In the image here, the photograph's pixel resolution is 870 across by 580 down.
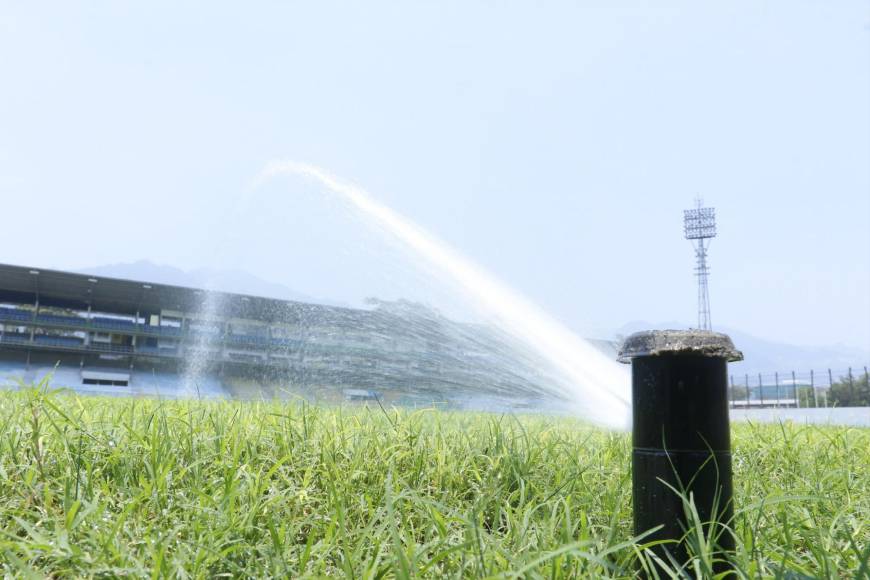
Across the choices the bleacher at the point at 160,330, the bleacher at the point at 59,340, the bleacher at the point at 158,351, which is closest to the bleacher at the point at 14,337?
the bleacher at the point at 59,340

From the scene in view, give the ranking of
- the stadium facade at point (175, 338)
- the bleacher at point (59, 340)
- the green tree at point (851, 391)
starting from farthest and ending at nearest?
the bleacher at point (59, 340) < the green tree at point (851, 391) < the stadium facade at point (175, 338)

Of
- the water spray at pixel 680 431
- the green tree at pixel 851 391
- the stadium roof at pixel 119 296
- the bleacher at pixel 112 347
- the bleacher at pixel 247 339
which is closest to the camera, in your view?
the water spray at pixel 680 431

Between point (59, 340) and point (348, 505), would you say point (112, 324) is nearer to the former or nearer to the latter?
point (59, 340)

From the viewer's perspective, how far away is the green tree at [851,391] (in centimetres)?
2833

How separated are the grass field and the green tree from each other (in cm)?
2971

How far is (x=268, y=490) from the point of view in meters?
2.64

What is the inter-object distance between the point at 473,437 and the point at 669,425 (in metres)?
1.68

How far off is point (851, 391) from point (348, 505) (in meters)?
32.8

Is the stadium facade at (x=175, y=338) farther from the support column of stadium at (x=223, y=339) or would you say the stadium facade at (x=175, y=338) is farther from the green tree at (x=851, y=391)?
the green tree at (x=851, y=391)

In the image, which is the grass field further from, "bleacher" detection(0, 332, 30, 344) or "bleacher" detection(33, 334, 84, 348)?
"bleacher" detection(33, 334, 84, 348)

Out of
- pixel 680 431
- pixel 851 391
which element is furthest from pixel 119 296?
pixel 680 431

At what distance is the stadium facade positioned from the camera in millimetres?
21672

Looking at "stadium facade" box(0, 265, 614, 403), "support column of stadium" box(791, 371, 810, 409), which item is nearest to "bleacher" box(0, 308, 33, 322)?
"stadium facade" box(0, 265, 614, 403)

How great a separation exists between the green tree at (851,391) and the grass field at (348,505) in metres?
29.7
